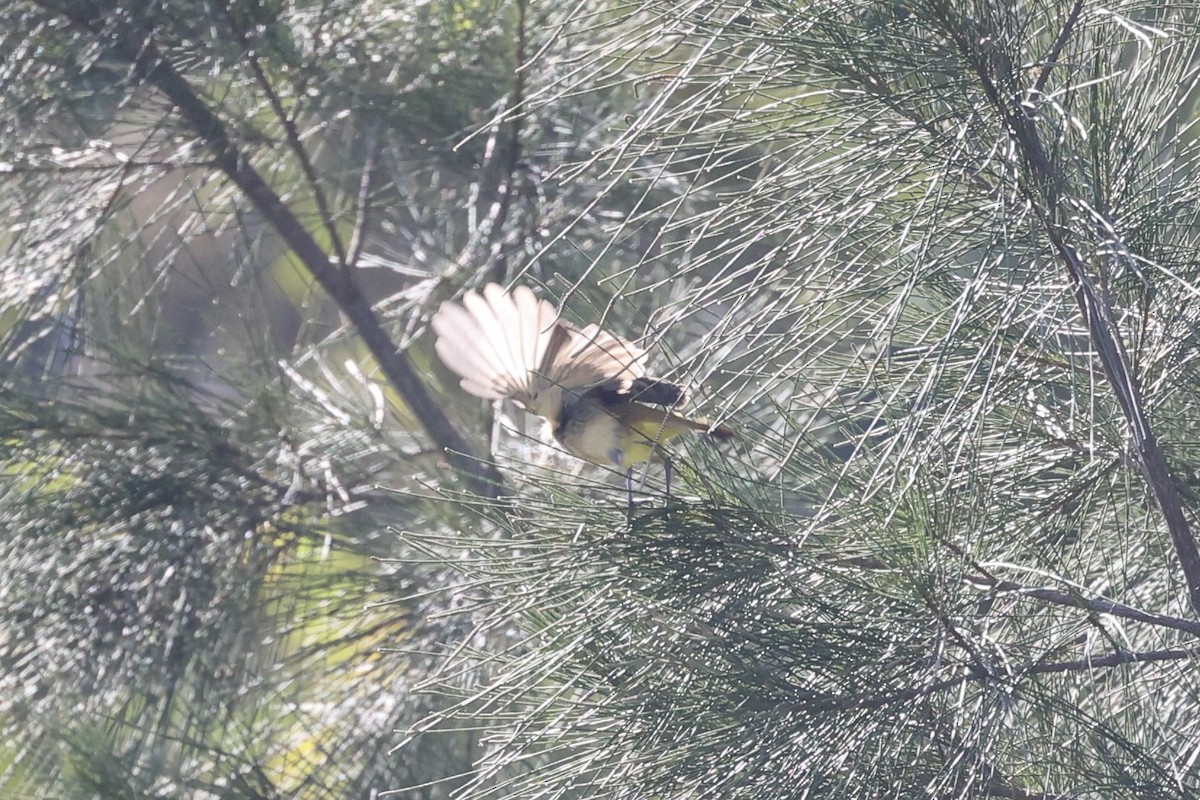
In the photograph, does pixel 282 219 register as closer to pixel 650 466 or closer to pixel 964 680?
pixel 650 466

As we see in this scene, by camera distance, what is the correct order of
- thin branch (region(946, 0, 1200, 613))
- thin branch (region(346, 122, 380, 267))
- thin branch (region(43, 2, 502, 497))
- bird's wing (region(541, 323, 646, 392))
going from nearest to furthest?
thin branch (region(946, 0, 1200, 613)), bird's wing (region(541, 323, 646, 392)), thin branch (region(43, 2, 502, 497)), thin branch (region(346, 122, 380, 267))

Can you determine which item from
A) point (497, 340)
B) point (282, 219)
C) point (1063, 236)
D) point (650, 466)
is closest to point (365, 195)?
point (282, 219)

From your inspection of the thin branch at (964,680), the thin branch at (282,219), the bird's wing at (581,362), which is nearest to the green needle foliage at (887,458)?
the thin branch at (964,680)

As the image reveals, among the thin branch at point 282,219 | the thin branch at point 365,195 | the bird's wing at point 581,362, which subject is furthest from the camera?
the thin branch at point 365,195

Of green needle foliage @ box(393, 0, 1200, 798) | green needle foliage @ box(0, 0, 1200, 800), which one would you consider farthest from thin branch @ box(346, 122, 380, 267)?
green needle foliage @ box(393, 0, 1200, 798)

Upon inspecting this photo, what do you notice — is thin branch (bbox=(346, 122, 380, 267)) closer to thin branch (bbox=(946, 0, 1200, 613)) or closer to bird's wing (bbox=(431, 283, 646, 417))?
bird's wing (bbox=(431, 283, 646, 417))

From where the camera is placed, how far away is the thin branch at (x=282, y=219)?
1271 millimetres

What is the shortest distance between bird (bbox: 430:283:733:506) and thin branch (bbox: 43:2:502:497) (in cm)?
21

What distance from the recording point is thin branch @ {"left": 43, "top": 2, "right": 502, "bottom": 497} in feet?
4.17

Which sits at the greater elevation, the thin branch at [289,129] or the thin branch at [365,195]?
the thin branch at [289,129]

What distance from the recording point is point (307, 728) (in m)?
1.32

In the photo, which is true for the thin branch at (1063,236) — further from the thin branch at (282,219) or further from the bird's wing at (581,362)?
the thin branch at (282,219)

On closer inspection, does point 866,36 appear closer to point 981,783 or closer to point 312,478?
point 981,783

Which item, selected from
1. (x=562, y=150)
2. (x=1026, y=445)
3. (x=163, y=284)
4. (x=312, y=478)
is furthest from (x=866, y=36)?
(x=163, y=284)
